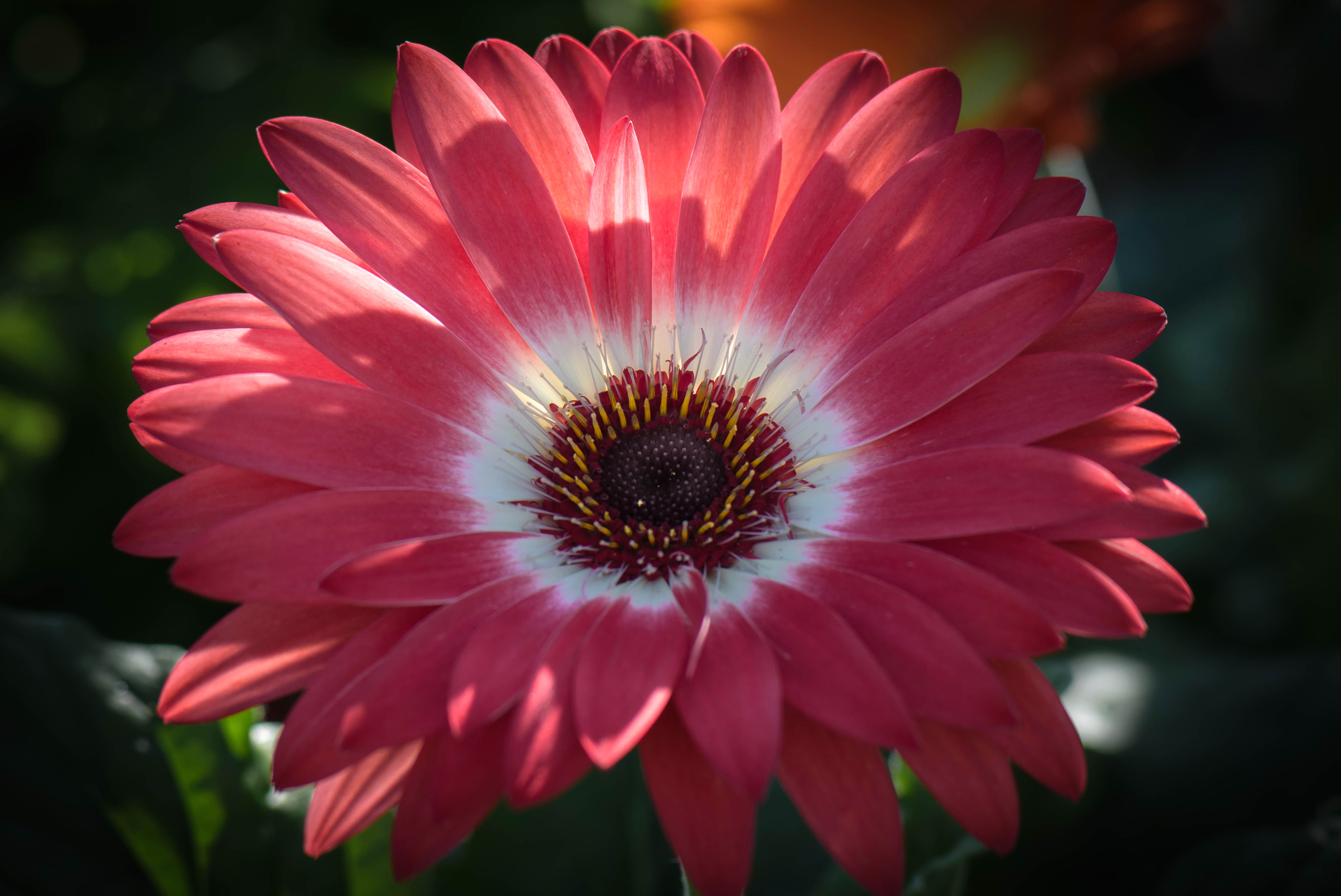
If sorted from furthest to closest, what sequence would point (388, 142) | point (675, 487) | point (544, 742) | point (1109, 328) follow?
point (388, 142)
point (675, 487)
point (1109, 328)
point (544, 742)

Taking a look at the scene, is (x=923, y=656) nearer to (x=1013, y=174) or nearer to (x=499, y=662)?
(x=499, y=662)

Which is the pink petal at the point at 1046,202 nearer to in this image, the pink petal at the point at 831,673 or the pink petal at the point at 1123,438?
the pink petal at the point at 1123,438

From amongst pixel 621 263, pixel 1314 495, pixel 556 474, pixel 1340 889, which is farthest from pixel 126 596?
pixel 1314 495

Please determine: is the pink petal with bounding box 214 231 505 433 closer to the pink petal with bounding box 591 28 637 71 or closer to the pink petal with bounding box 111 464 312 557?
the pink petal with bounding box 111 464 312 557

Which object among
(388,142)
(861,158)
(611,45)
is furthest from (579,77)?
(388,142)

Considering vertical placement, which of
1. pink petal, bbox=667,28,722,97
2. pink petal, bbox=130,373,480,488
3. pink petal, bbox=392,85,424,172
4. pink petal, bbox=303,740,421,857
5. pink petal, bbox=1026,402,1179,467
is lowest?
pink petal, bbox=303,740,421,857

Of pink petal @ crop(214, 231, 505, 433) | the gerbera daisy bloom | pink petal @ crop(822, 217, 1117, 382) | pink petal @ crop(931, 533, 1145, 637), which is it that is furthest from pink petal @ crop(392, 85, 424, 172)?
pink petal @ crop(931, 533, 1145, 637)
